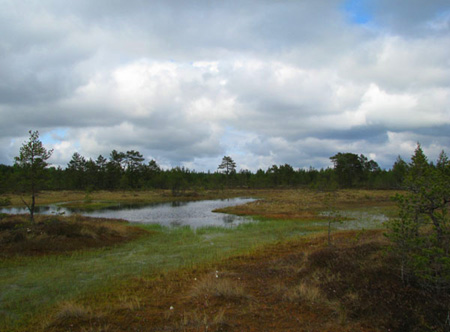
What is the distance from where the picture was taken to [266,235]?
21672 mm

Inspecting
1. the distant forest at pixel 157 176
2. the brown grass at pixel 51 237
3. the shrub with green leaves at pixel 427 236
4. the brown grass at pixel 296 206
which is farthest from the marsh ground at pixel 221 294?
the distant forest at pixel 157 176

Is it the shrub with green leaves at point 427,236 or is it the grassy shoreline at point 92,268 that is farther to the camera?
the grassy shoreline at point 92,268

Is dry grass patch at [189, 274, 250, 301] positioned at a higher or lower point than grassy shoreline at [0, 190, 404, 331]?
higher

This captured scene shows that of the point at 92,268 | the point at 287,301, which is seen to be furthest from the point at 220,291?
the point at 92,268

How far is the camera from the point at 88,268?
12.8m

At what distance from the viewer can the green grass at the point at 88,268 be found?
861cm

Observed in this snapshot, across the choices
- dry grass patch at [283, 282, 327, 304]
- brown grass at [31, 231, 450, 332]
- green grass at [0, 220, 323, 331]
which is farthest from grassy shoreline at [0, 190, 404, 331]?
dry grass patch at [283, 282, 327, 304]

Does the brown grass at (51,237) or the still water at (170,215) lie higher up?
the brown grass at (51,237)

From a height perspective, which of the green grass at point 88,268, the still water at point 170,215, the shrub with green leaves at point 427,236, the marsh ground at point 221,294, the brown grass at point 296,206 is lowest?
the still water at point 170,215

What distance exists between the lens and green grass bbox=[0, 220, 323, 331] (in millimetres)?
8609

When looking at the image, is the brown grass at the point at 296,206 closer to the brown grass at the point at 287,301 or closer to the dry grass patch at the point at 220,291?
the brown grass at the point at 287,301

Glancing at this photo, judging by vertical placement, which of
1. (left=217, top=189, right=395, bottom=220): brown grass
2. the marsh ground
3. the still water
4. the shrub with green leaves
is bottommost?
the still water

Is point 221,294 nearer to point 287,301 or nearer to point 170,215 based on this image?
point 287,301

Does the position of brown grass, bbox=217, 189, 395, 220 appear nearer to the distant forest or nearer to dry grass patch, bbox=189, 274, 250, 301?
dry grass patch, bbox=189, 274, 250, 301
